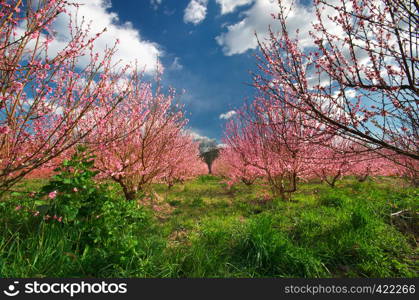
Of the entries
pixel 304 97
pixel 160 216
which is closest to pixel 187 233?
pixel 160 216

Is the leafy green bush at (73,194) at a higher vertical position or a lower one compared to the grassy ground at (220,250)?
higher

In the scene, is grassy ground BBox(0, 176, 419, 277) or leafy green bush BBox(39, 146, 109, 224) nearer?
grassy ground BBox(0, 176, 419, 277)

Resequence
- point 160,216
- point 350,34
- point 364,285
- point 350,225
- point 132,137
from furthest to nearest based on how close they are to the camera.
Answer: point 160,216
point 132,137
point 350,225
point 364,285
point 350,34

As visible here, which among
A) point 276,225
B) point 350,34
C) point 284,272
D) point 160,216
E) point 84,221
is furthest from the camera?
point 160,216

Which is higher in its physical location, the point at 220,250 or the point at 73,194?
the point at 73,194

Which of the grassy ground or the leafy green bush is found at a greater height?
the leafy green bush

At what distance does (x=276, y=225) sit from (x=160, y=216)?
10.2 ft

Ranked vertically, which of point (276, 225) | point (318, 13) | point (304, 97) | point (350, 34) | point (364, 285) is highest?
point (318, 13)

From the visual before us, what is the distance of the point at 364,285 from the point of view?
2387 mm

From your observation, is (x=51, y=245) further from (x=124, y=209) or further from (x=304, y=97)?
(x=304, y=97)

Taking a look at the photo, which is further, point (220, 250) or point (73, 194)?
point (220, 250)

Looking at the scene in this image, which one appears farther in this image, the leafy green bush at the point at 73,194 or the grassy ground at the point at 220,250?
the leafy green bush at the point at 73,194

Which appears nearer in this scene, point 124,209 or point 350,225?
point 350,225

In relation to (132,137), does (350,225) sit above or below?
below
